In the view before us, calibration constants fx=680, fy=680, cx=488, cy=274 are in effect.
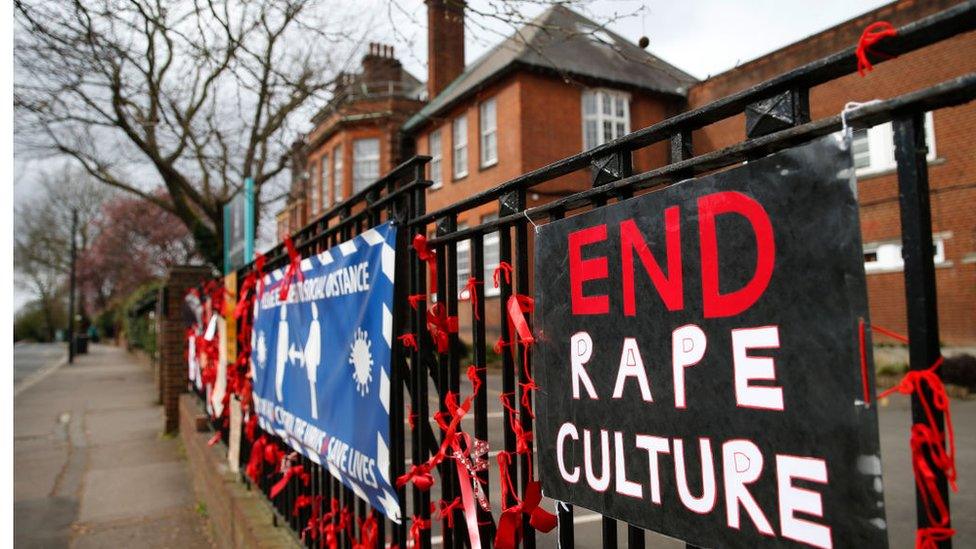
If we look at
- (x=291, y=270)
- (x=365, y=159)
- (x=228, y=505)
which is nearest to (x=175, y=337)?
(x=228, y=505)

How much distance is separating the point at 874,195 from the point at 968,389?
13.3ft

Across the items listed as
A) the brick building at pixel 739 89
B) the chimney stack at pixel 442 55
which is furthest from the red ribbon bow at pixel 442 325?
the chimney stack at pixel 442 55

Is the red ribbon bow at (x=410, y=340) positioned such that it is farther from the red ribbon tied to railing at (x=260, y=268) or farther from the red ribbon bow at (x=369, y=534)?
the red ribbon tied to railing at (x=260, y=268)

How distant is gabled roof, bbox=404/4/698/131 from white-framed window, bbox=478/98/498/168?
2.74 ft

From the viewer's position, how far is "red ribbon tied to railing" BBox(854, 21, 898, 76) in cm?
104

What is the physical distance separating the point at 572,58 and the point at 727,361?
1509 centimetres

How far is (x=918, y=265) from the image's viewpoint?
0.99 metres

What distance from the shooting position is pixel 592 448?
1.53 meters

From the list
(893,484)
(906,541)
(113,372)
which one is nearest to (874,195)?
(893,484)

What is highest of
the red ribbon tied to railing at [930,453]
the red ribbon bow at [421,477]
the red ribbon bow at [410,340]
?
the red ribbon bow at [410,340]

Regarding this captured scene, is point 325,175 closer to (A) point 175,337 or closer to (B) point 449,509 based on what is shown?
(A) point 175,337

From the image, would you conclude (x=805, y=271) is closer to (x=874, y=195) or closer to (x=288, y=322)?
(x=288, y=322)

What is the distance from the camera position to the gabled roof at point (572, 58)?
11.8ft

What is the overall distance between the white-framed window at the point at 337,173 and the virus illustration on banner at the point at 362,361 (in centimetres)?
2326
